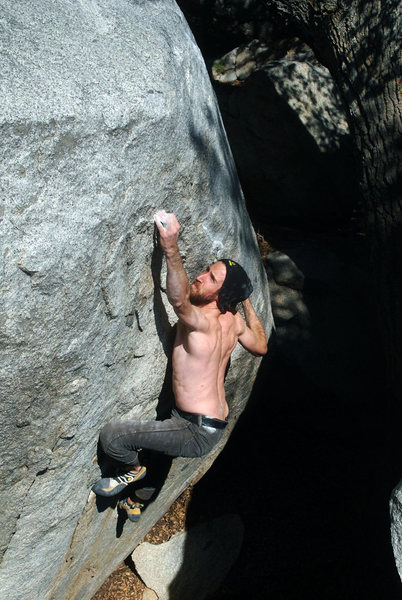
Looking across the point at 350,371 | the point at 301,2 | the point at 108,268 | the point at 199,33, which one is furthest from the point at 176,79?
the point at 199,33

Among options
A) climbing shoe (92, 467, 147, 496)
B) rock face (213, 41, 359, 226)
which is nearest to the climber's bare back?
climbing shoe (92, 467, 147, 496)

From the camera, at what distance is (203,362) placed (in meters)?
3.62

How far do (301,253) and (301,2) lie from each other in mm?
2196

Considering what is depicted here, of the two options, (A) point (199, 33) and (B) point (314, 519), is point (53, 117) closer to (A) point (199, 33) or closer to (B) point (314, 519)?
(B) point (314, 519)

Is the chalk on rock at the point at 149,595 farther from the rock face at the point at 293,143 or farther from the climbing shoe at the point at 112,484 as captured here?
the rock face at the point at 293,143

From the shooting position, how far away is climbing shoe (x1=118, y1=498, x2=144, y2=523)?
427cm

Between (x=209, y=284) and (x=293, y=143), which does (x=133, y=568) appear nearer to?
(x=209, y=284)

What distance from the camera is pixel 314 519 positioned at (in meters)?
5.39

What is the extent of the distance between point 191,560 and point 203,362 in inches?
91.4

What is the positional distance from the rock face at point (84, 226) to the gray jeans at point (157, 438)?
97mm

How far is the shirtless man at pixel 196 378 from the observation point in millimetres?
3496

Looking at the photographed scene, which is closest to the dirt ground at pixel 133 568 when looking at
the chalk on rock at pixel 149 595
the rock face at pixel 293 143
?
the chalk on rock at pixel 149 595

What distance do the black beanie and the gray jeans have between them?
0.82m

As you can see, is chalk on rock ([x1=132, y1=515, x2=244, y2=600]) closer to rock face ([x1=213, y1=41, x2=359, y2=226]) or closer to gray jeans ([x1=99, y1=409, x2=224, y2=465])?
gray jeans ([x1=99, y1=409, x2=224, y2=465])
